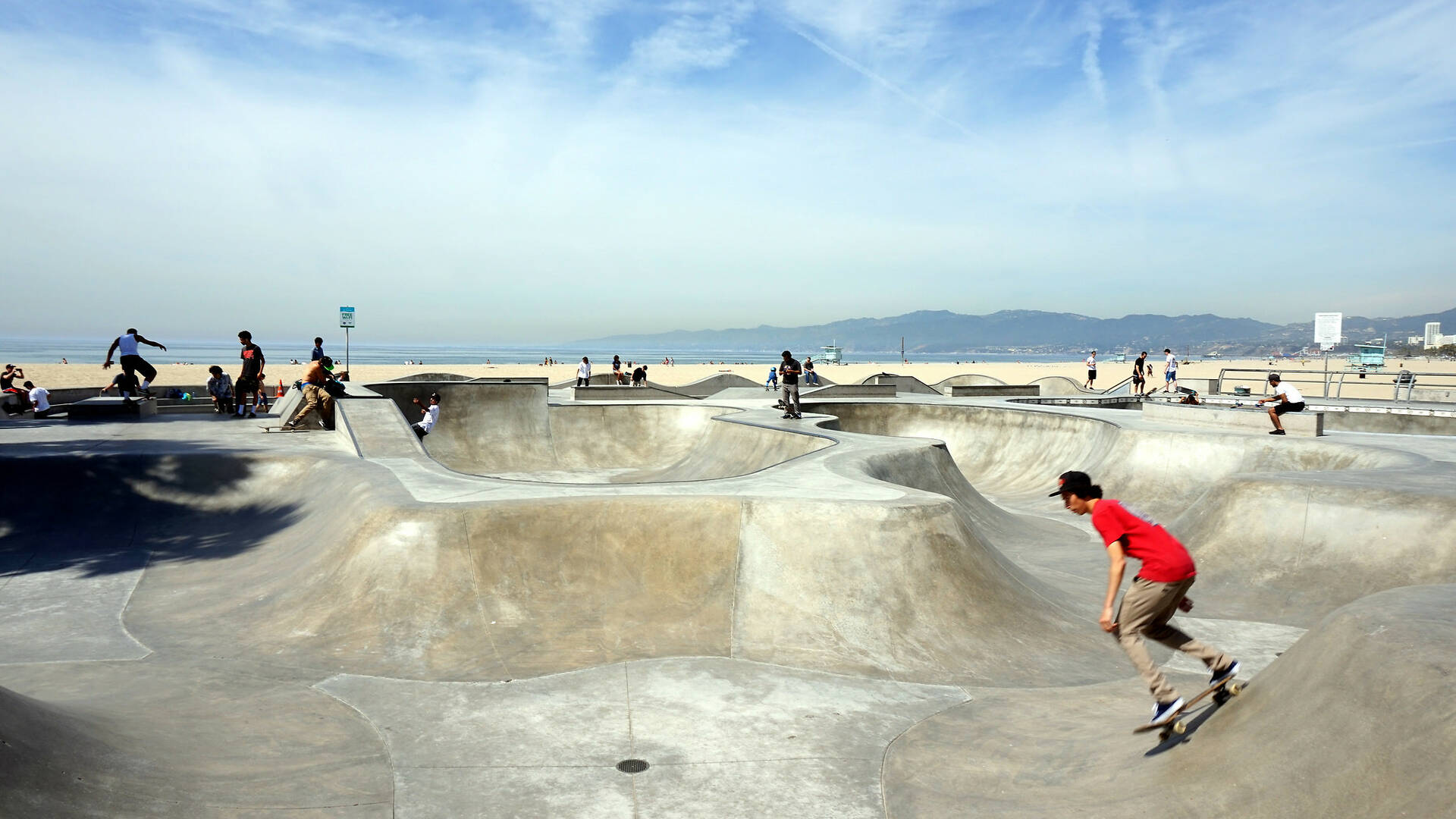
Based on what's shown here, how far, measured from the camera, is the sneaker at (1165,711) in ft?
16.5

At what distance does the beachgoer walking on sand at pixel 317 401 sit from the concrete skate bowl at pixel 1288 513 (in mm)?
13896

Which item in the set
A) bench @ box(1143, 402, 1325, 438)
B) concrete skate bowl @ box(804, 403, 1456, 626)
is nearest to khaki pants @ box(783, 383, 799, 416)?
concrete skate bowl @ box(804, 403, 1456, 626)

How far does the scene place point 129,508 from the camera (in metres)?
11.9

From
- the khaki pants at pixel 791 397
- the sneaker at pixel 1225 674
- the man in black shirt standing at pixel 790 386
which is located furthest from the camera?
the khaki pants at pixel 791 397

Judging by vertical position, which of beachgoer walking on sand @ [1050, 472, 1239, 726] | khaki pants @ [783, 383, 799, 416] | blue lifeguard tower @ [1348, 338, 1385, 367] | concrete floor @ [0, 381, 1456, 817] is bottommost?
concrete floor @ [0, 381, 1456, 817]

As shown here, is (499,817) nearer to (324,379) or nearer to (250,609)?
(250,609)

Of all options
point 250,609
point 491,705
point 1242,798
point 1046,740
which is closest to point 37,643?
point 250,609

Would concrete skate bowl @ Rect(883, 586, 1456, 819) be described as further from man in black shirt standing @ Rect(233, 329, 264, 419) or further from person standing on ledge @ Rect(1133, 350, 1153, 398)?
person standing on ledge @ Rect(1133, 350, 1153, 398)

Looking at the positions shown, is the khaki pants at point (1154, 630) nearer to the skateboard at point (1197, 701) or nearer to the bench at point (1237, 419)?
the skateboard at point (1197, 701)

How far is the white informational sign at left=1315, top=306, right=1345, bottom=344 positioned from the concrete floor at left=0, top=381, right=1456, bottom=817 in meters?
20.5

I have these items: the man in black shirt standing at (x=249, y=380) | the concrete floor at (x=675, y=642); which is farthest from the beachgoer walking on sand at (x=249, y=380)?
the concrete floor at (x=675, y=642)

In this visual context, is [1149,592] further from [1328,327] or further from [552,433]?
[1328,327]

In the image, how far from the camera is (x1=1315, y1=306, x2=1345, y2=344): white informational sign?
→ 31.9m

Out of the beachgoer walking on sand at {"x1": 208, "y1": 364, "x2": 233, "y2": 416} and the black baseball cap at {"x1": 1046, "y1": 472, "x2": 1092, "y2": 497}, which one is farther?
the beachgoer walking on sand at {"x1": 208, "y1": 364, "x2": 233, "y2": 416}
